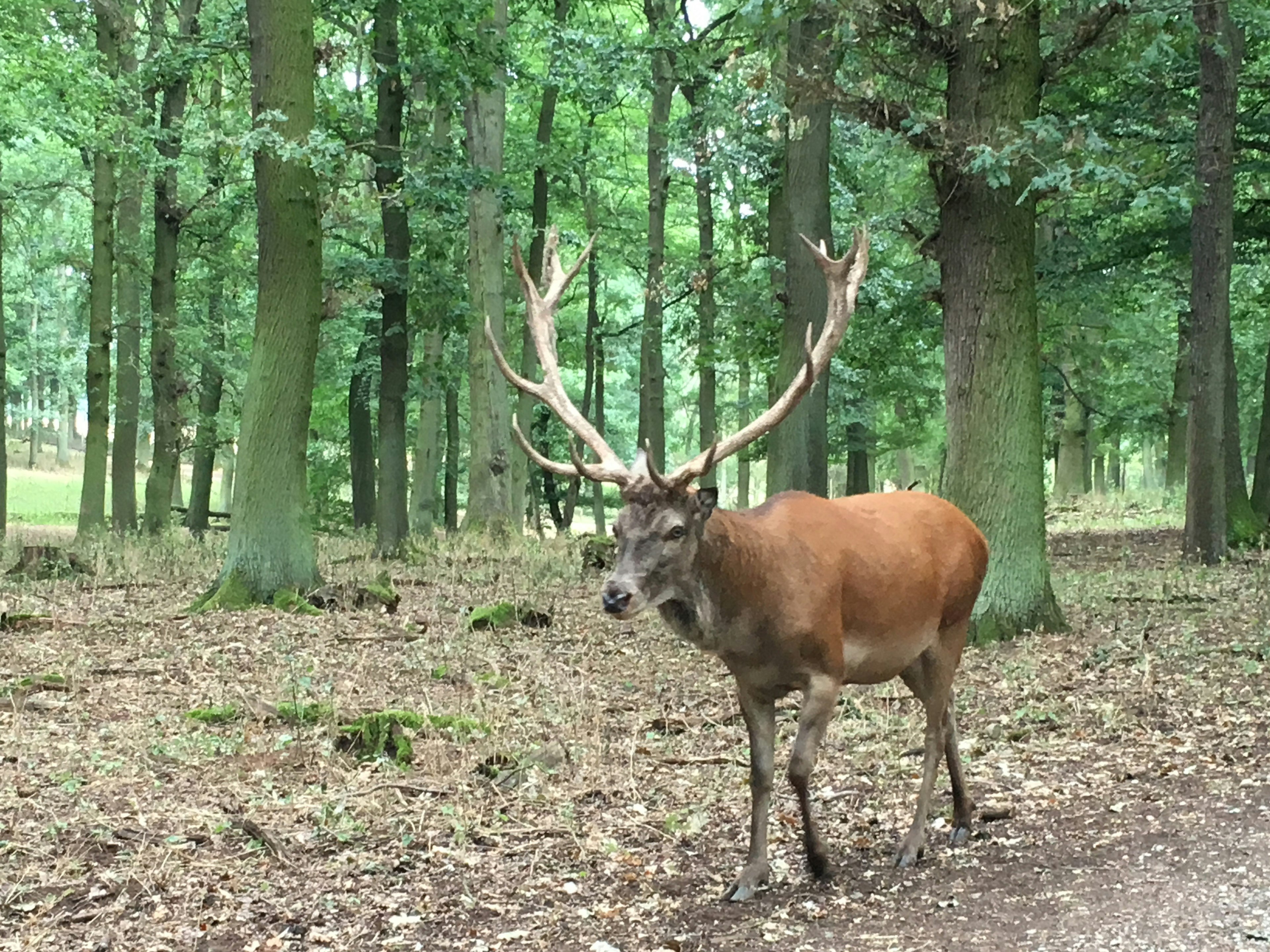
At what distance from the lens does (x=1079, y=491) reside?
28.5 m

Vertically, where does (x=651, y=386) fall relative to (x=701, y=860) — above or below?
above

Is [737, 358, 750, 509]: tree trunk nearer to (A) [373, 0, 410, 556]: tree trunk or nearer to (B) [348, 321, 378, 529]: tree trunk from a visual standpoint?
(B) [348, 321, 378, 529]: tree trunk

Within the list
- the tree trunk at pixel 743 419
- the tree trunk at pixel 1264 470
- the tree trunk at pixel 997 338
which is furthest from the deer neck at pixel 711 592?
the tree trunk at pixel 743 419

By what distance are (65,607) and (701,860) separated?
8.43m

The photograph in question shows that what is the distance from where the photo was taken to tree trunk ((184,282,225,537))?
24.1 m

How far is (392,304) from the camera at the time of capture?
17.0 meters

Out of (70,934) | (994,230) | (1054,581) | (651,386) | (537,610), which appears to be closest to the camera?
(70,934)

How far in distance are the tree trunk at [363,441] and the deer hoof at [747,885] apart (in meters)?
18.3

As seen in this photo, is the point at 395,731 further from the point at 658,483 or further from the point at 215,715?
the point at 658,483

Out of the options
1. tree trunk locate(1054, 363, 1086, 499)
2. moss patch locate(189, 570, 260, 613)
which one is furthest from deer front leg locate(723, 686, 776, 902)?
tree trunk locate(1054, 363, 1086, 499)

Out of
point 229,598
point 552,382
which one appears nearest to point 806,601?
A: point 552,382

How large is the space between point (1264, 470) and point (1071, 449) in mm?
10664

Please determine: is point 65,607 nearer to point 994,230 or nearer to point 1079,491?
point 994,230

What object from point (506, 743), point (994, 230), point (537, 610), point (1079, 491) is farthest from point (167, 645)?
point (1079, 491)
